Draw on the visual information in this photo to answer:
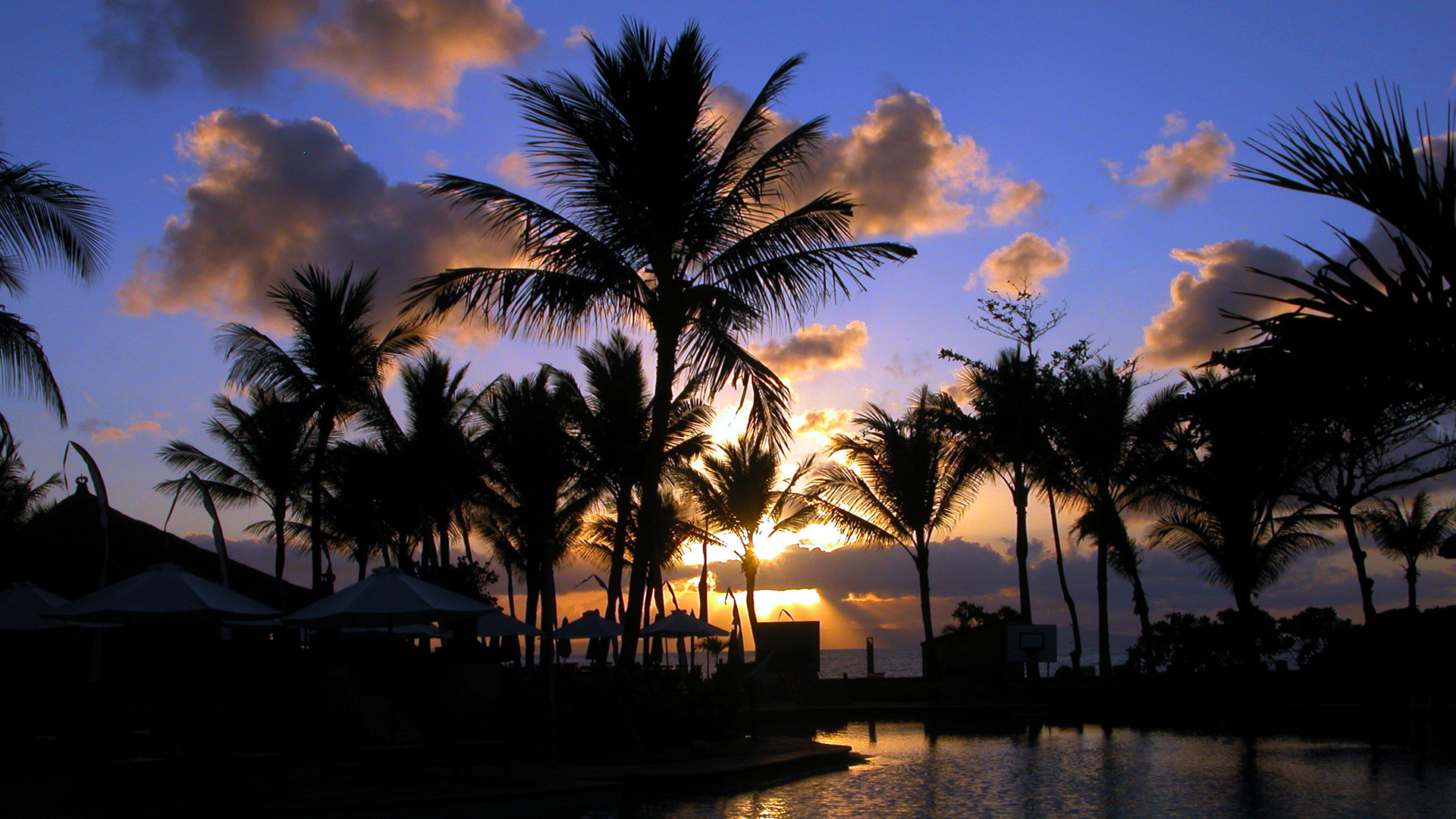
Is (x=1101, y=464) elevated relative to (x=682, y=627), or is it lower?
elevated

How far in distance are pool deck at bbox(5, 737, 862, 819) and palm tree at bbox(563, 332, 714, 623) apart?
7.90m

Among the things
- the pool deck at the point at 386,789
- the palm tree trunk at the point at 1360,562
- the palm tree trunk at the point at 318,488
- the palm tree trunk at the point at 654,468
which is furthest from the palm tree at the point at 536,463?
the palm tree trunk at the point at 1360,562

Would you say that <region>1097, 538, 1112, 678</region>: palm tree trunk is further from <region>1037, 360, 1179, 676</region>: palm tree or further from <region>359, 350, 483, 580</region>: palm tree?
<region>359, 350, 483, 580</region>: palm tree

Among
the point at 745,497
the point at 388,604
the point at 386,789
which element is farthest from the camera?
the point at 745,497

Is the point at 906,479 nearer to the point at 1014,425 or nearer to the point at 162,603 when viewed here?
the point at 1014,425

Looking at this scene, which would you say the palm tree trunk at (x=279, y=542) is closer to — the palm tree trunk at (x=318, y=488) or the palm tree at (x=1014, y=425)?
the palm tree trunk at (x=318, y=488)

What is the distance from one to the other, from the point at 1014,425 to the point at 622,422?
11.2m

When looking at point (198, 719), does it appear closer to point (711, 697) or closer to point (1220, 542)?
point (711, 697)

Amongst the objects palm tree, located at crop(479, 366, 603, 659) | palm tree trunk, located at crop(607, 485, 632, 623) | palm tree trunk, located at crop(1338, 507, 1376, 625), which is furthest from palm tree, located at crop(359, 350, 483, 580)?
palm tree trunk, located at crop(1338, 507, 1376, 625)

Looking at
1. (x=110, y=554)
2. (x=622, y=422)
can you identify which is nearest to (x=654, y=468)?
(x=622, y=422)

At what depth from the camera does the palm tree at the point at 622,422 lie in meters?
22.9

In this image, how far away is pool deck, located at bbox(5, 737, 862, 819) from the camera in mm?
8773

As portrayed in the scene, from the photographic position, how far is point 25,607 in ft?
41.8

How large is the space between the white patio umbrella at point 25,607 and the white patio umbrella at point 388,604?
3471mm
